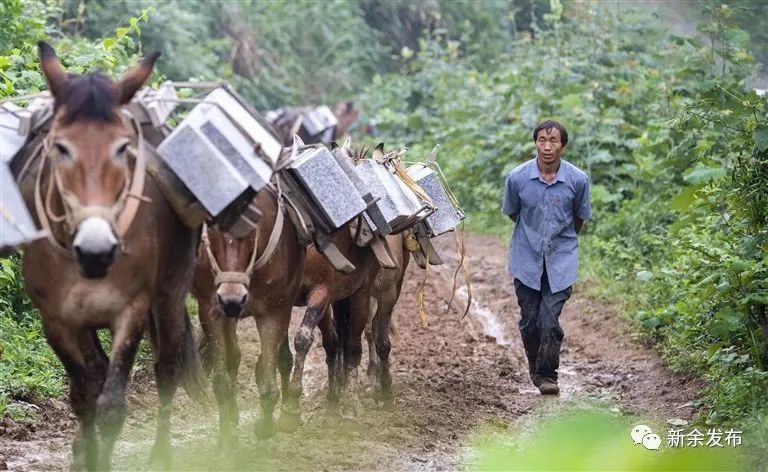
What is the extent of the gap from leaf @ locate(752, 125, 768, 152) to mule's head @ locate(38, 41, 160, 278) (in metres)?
3.93

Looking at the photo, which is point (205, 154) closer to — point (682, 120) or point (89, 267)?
point (89, 267)

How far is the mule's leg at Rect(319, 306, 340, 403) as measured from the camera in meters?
7.68

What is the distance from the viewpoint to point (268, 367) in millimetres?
6621

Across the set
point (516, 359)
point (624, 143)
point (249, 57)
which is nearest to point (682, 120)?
point (516, 359)

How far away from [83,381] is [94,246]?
1.14m

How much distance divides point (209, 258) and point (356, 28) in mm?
26551

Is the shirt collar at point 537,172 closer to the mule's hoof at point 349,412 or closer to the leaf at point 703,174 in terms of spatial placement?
the leaf at point 703,174

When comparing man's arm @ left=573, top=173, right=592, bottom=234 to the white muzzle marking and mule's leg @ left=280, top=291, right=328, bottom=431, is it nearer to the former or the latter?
mule's leg @ left=280, top=291, right=328, bottom=431

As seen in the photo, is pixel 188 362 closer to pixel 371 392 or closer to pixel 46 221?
pixel 46 221

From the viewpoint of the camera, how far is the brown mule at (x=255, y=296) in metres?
6.18

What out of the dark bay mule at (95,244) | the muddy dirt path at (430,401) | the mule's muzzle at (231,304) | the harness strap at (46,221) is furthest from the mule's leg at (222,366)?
the harness strap at (46,221)

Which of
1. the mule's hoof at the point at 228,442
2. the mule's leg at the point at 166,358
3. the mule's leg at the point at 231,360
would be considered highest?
the mule's leg at the point at 166,358

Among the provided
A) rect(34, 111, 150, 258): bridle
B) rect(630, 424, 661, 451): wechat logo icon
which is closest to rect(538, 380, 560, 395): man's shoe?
rect(34, 111, 150, 258): bridle

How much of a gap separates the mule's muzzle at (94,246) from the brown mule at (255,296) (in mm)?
1590
